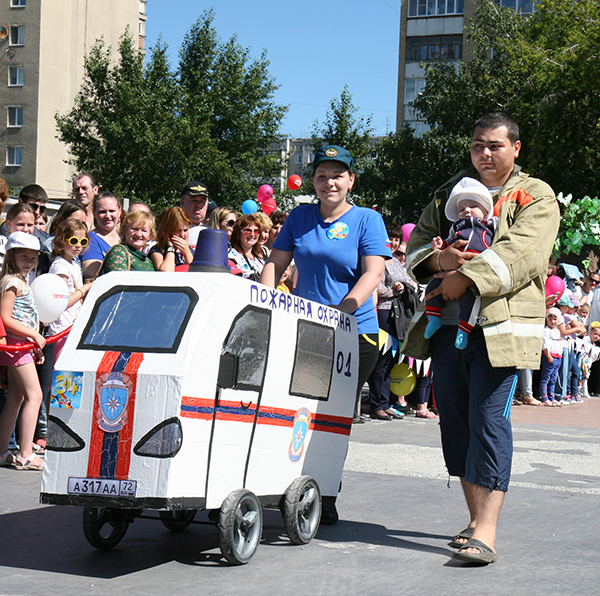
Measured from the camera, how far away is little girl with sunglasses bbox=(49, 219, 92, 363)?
7629 millimetres

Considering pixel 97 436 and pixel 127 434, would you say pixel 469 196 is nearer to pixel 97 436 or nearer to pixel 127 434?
pixel 127 434

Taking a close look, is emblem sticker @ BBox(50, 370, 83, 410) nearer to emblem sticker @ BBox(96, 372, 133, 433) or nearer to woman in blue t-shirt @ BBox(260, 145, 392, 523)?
emblem sticker @ BBox(96, 372, 133, 433)

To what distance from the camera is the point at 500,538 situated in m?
5.05

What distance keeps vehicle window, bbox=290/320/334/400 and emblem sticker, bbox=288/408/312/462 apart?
0.34ft

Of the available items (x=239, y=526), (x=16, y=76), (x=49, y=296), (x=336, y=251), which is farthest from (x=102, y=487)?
(x=16, y=76)

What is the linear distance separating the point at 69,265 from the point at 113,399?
400cm

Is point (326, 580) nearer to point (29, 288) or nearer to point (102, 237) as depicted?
point (29, 288)

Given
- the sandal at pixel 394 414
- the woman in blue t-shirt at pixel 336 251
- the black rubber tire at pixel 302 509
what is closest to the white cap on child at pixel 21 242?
the woman in blue t-shirt at pixel 336 251

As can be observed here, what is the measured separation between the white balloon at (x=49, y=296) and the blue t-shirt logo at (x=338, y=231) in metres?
2.78

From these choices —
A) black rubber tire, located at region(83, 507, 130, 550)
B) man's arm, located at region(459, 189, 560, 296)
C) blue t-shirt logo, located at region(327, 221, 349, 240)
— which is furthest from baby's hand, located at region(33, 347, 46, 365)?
man's arm, located at region(459, 189, 560, 296)

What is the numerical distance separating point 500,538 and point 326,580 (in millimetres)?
1355

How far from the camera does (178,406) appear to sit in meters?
3.89

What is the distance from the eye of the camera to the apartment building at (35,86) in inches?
2356

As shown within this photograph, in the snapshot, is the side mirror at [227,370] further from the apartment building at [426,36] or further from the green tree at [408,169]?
the apartment building at [426,36]
